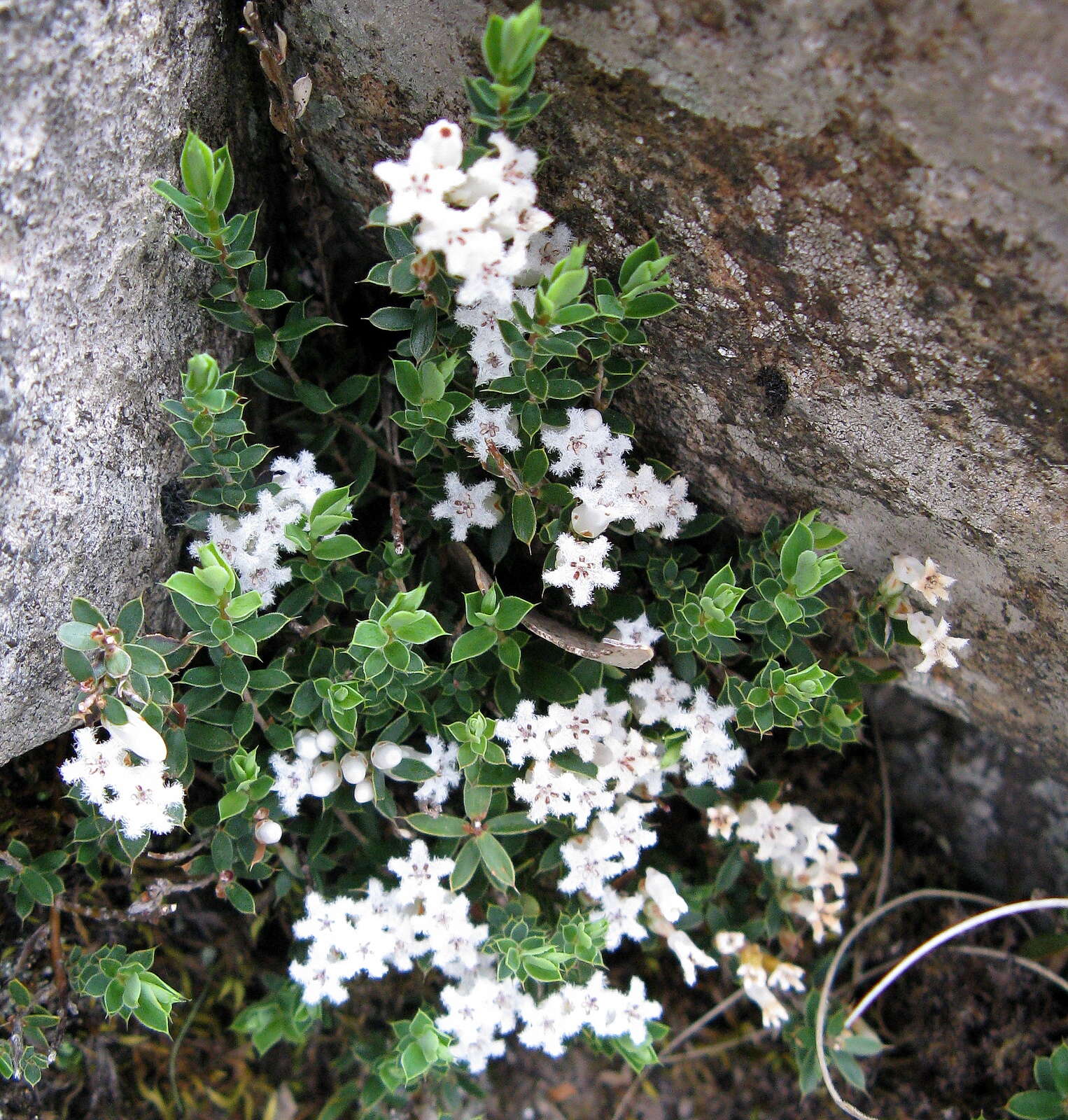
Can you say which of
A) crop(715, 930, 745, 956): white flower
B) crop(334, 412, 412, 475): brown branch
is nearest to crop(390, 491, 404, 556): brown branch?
crop(334, 412, 412, 475): brown branch

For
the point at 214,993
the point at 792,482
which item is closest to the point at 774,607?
the point at 792,482

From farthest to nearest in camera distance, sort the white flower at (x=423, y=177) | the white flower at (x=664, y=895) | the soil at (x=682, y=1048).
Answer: the soil at (x=682, y=1048), the white flower at (x=664, y=895), the white flower at (x=423, y=177)

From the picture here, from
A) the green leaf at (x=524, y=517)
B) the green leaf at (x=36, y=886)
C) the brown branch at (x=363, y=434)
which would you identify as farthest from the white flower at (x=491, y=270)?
the green leaf at (x=36, y=886)

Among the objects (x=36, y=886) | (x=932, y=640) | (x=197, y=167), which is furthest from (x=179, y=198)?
(x=932, y=640)

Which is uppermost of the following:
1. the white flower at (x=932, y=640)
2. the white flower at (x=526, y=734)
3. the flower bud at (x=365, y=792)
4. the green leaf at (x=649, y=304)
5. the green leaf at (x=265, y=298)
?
the green leaf at (x=649, y=304)

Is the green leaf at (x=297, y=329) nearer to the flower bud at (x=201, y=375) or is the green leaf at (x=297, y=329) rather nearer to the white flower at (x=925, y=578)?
the flower bud at (x=201, y=375)

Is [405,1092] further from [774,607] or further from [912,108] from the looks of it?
[912,108]
